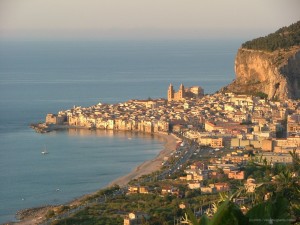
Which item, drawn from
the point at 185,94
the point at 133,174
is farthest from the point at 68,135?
the point at 133,174

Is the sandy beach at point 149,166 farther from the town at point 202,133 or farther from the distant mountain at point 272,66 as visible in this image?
the distant mountain at point 272,66

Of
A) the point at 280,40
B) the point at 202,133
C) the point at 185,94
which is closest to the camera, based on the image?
the point at 202,133

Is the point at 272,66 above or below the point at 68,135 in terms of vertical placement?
above

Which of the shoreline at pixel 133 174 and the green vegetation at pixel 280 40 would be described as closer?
the shoreline at pixel 133 174

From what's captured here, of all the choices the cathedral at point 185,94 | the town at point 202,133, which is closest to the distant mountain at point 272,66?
the town at point 202,133

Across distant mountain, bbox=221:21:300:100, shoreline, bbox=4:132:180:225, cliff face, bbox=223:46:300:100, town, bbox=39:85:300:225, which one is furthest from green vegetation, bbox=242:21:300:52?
shoreline, bbox=4:132:180:225

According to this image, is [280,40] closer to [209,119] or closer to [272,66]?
[272,66]

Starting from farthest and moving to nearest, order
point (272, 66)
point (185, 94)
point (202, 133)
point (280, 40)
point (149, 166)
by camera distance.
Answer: point (185, 94) → point (280, 40) → point (272, 66) → point (202, 133) → point (149, 166)

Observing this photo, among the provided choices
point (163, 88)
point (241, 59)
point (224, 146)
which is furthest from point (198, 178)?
point (163, 88)
